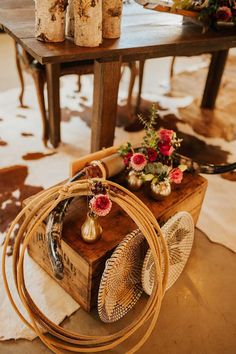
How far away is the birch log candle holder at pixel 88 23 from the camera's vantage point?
4.51 feet

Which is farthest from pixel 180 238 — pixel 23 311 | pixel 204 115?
pixel 204 115

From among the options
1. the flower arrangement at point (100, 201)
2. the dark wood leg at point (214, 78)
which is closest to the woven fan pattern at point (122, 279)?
the flower arrangement at point (100, 201)

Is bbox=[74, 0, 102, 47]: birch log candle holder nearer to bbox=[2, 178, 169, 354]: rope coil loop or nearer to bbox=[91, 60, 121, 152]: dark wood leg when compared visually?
bbox=[91, 60, 121, 152]: dark wood leg

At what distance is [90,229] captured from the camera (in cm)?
130

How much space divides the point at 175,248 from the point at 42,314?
0.62 metres

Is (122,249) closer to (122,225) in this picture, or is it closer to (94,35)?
(122,225)

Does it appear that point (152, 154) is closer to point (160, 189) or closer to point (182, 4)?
point (160, 189)

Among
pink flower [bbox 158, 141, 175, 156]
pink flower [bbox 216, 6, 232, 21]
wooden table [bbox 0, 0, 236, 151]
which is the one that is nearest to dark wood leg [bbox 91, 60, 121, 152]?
wooden table [bbox 0, 0, 236, 151]

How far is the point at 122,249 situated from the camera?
4.22ft

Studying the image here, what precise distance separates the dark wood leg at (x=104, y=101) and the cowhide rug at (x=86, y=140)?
0.45m

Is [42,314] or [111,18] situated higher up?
[111,18]

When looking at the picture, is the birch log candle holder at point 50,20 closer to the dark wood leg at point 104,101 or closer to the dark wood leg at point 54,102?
the dark wood leg at point 104,101

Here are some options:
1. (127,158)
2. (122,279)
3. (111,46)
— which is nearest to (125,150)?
(127,158)

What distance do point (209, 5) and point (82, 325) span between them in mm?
1635
